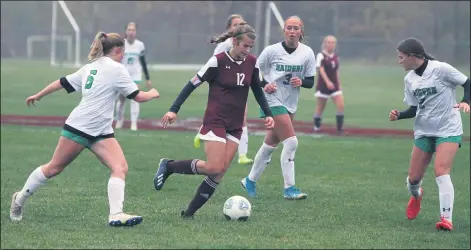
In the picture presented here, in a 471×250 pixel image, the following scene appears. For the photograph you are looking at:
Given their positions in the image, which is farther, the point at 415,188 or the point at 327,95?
the point at 327,95

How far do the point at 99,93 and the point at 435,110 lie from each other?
357cm

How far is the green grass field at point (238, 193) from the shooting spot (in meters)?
8.44

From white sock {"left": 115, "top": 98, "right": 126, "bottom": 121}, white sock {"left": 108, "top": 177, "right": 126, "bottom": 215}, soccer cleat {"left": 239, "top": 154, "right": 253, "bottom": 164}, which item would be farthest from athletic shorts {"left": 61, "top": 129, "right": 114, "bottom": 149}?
white sock {"left": 115, "top": 98, "right": 126, "bottom": 121}

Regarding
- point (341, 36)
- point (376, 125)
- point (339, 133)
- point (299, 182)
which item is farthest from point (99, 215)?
point (341, 36)

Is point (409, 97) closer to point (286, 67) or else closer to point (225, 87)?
point (286, 67)

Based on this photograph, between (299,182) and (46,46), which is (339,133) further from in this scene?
(46,46)

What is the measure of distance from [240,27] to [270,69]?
230 cm

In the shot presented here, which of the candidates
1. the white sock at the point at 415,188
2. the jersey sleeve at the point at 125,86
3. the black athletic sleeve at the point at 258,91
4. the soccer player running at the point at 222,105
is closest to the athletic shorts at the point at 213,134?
the soccer player running at the point at 222,105

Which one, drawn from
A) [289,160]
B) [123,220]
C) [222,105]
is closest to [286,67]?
[289,160]

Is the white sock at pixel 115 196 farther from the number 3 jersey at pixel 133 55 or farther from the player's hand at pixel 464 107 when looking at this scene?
the number 3 jersey at pixel 133 55

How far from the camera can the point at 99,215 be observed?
9664mm

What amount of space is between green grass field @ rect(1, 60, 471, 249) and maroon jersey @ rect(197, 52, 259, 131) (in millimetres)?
1048

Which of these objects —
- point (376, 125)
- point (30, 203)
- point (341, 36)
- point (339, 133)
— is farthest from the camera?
point (341, 36)

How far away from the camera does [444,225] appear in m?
9.52
